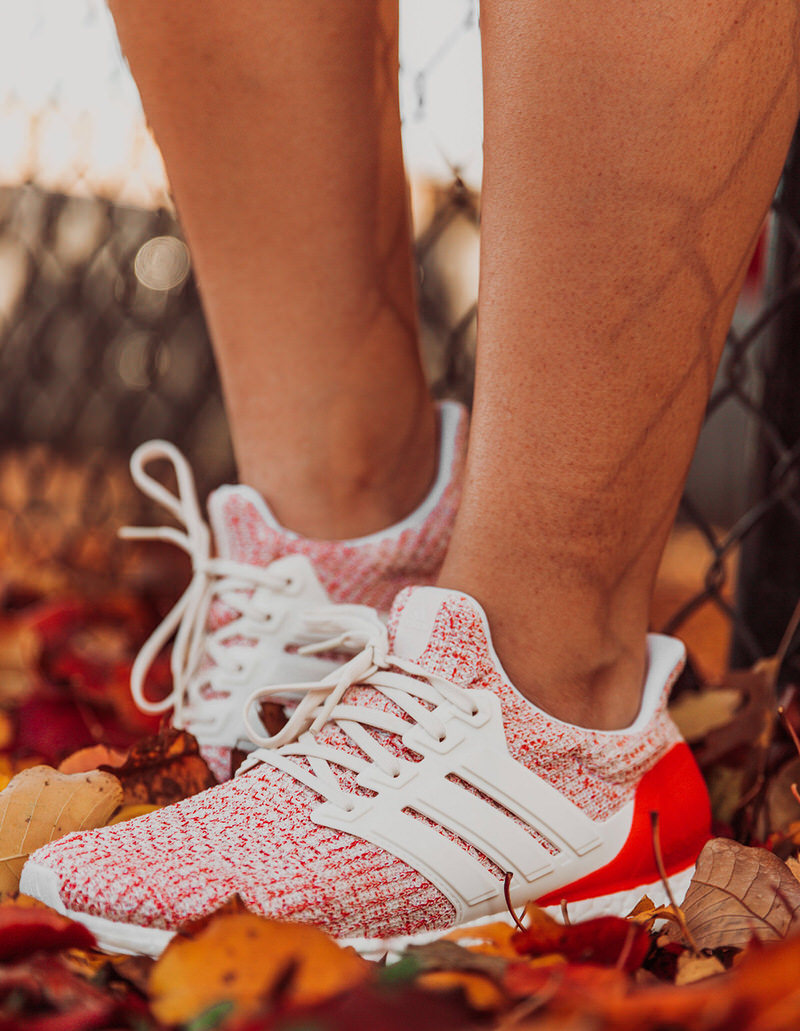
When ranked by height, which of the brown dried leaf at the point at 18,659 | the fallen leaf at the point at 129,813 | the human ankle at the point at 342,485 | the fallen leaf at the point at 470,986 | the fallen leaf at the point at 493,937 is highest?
the human ankle at the point at 342,485

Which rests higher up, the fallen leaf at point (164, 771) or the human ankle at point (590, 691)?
the human ankle at point (590, 691)

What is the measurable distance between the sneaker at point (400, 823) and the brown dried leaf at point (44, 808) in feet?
→ 0.11

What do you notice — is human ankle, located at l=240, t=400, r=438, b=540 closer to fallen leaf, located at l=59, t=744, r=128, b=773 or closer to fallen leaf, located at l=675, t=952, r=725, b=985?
fallen leaf, located at l=59, t=744, r=128, b=773

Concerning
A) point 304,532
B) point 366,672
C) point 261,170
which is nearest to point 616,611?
point 366,672

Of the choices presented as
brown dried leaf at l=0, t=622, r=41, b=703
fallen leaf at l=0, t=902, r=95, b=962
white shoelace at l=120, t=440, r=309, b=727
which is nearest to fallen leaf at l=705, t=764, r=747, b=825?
white shoelace at l=120, t=440, r=309, b=727

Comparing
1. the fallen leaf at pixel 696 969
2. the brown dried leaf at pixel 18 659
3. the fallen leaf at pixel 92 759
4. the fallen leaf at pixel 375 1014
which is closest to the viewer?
the fallen leaf at pixel 375 1014

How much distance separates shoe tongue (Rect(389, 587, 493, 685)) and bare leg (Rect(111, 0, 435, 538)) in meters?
0.24

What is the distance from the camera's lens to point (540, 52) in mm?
470

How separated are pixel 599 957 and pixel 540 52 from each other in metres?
0.43

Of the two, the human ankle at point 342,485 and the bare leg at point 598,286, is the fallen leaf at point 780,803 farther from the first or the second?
the human ankle at point 342,485

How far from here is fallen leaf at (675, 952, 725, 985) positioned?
39 cm

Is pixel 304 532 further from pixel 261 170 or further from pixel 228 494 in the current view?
pixel 261 170

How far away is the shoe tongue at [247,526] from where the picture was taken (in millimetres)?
728

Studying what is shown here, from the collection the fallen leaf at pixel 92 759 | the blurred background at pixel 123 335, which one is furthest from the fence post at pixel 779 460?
the fallen leaf at pixel 92 759
